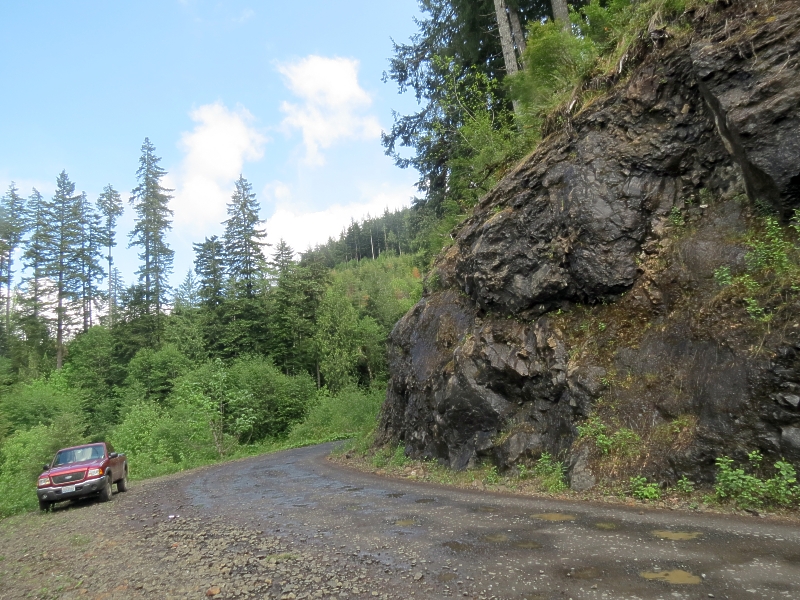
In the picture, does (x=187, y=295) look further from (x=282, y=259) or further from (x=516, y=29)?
(x=516, y=29)

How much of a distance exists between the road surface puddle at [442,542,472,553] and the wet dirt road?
13 millimetres

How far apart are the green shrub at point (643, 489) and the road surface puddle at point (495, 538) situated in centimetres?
283

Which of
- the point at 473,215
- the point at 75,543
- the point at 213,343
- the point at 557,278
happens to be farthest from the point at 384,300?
the point at 75,543

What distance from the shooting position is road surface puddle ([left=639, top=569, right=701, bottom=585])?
469cm

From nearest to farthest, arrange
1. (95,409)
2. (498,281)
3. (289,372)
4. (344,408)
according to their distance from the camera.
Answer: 1. (498,281)
2. (344,408)
3. (95,409)
4. (289,372)

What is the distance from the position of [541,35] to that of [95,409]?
44.2 m

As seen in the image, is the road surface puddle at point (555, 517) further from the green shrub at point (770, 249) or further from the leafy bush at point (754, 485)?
the green shrub at point (770, 249)

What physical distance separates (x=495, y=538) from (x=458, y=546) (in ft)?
1.92

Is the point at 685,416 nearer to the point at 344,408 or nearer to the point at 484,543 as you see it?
the point at 484,543

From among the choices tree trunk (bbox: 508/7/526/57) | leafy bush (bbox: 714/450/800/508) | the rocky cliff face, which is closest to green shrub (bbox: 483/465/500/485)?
the rocky cliff face

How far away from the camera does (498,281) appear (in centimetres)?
1358

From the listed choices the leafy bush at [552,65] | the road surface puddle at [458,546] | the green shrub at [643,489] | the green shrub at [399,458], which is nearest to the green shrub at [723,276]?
the green shrub at [643,489]

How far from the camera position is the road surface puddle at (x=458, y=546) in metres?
6.23

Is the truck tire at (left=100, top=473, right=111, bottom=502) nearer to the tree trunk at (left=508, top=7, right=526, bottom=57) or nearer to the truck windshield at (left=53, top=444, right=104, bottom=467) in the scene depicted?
the truck windshield at (left=53, top=444, right=104, bottom=467)
